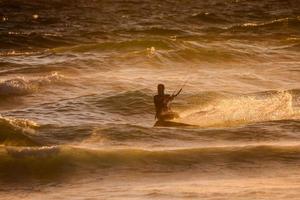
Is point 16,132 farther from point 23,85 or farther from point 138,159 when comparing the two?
point 23,85

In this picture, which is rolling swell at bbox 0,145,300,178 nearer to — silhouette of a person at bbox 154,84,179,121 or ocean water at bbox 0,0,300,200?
ocean water at bbox 0,0,300,200

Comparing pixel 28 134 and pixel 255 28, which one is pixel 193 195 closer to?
pixel 28 134

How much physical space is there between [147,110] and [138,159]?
233 inches

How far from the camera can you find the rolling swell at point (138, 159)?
36.0 ft

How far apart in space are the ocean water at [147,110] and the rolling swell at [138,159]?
0.7 inches

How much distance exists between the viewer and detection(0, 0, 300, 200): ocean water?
10266 mm

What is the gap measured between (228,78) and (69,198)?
40.2 ft

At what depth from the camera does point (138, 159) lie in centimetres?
1136

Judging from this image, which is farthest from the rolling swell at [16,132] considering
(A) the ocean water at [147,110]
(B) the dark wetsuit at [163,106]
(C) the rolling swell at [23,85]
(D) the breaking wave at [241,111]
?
(C) the rolling swell at [23,85]

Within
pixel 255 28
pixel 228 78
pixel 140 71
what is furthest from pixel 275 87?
pixel 255 28

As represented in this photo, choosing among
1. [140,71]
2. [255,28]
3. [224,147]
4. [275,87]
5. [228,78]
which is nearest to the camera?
[224,147]

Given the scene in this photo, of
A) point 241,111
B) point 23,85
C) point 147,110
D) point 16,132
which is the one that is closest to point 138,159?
point 16,132

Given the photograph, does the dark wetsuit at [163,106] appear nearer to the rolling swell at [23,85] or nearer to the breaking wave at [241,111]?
the breaking wave at [241,111]

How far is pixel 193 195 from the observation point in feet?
29.9
